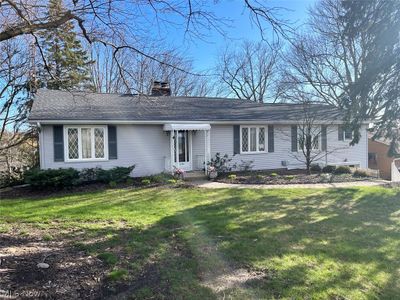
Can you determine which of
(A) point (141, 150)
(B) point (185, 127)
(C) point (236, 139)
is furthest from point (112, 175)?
(C) point (236, 139)

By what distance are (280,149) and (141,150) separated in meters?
7.17

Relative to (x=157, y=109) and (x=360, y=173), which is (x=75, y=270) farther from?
(x=360, y=173)

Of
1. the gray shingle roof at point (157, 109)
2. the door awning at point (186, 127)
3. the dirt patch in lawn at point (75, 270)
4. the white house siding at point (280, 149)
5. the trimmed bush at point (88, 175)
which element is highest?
the gray shingle roof at point (157, 109)

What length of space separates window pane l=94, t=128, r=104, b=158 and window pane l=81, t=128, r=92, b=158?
0.21 m

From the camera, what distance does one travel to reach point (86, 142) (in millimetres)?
13055

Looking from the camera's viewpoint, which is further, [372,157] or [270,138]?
[372,157]

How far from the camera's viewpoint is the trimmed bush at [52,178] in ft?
Result: 36.2

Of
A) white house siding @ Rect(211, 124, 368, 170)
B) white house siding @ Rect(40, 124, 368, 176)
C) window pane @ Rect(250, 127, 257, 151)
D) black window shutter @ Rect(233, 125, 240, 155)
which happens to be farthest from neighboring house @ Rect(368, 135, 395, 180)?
black window shutter @ Rect(233, 125, 240, 155)

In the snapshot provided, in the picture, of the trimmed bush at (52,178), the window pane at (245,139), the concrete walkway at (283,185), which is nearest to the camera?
the trimmed bush at (52,178)

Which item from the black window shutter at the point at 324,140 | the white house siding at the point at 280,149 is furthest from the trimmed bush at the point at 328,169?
the black window shutter at the point at 324,140

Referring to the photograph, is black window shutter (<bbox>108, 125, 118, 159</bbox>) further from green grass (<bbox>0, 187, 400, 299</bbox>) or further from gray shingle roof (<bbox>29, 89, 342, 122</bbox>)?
green grass (<bbox>0, 187, 400, 299</bbox>)

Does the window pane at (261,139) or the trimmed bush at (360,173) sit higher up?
the window pane at (261,139)

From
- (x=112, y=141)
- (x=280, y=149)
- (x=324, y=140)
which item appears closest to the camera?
(x=112, y=141)

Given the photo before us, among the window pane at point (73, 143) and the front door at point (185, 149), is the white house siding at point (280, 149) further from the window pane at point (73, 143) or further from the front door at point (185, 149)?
the window pane at point (73, 143)
